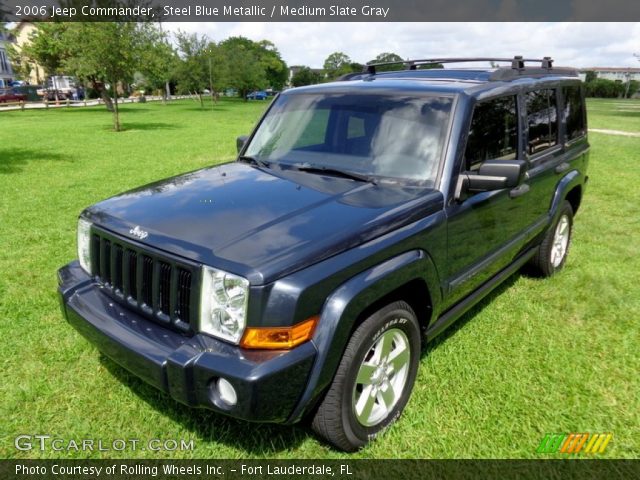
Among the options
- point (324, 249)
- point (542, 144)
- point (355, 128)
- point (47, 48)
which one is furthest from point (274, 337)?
point (47, 48)

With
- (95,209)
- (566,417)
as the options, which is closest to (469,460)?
(566,417)

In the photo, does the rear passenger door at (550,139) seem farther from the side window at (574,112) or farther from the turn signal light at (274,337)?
the turn signal light at (274,337)

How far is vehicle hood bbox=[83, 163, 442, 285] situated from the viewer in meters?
2.19

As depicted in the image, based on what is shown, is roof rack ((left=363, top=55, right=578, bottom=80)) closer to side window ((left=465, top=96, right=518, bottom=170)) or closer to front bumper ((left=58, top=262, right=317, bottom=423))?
side window ((left=465, top=96, right=518, bottom=170))

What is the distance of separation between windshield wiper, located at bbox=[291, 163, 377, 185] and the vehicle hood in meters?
0.06

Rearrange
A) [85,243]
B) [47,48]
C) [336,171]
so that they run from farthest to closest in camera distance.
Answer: [47,48] < [336,171] < [85,243]

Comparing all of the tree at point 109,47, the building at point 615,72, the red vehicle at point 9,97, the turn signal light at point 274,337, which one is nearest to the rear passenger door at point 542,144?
the turn signal light at point 274,337

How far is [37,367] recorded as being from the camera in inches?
135

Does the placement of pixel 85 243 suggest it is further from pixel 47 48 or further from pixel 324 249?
pixel 47 48

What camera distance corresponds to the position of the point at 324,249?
7.33 ft

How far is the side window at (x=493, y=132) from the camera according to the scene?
3.19 meters

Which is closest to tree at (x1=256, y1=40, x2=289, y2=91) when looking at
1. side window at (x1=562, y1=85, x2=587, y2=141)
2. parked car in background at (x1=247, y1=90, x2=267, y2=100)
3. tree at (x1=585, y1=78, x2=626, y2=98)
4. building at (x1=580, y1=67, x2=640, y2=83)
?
parked car in background at (x1=247, y1=90, x2=267, y2=100)

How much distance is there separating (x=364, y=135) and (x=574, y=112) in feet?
9.41

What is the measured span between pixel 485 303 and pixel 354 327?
2.41m
